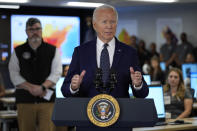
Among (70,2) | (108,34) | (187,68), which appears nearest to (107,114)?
(108,34)

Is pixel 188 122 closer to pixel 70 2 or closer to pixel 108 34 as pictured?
pixel 108 34

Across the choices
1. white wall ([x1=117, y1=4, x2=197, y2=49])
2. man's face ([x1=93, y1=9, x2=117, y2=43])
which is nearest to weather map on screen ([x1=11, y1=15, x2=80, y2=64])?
white wall ([x1=117, y1=4, x2=197, y2=49])

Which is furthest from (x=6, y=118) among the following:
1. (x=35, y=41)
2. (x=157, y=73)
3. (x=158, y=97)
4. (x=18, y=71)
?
(x=157, y=73)

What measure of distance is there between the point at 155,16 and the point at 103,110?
14793mm

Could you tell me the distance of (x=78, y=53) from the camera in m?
3.35

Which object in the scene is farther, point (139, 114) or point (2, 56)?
point (2, 56)

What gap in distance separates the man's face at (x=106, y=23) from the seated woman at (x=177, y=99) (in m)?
3.09

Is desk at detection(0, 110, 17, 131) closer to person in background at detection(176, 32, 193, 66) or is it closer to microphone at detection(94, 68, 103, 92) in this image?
microphone at detection(94, 68, 103, 92)

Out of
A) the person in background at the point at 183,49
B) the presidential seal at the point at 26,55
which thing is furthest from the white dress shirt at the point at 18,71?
the person in background at the point at 183,49

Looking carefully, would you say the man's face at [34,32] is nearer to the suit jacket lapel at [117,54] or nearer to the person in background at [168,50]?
the suit jacket lapel at [117,54]

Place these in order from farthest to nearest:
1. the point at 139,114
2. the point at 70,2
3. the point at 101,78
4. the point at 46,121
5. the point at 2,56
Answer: the point at 2,56 → the point at 70,2 → the point at 46,121 → the point at 101,78 → the point at 139,114

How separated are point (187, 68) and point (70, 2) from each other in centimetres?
469

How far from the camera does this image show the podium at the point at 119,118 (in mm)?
2729

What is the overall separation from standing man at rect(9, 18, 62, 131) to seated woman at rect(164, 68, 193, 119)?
64.7 inches
